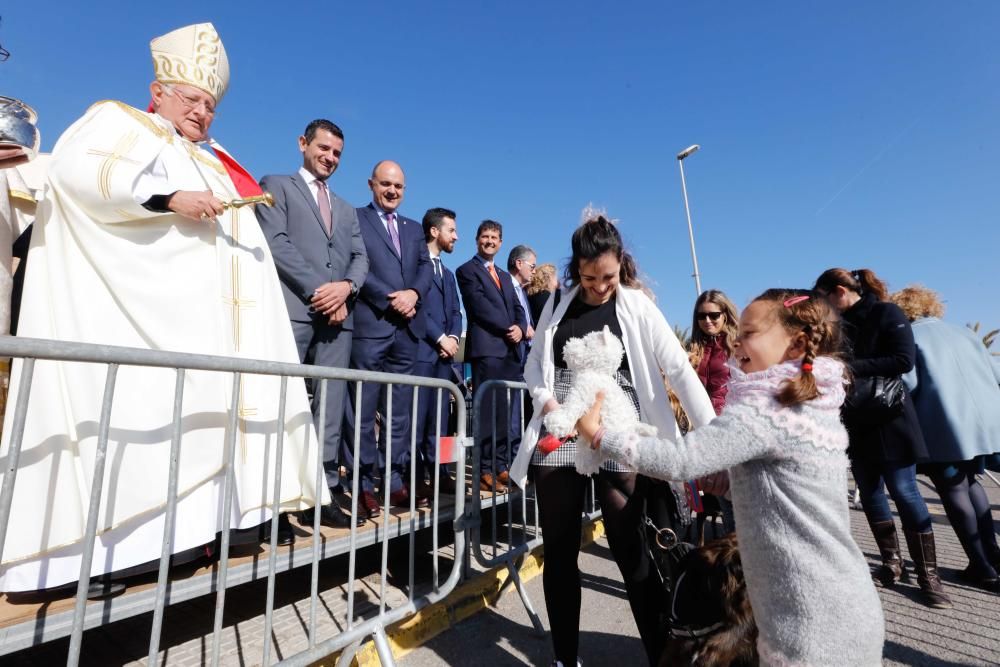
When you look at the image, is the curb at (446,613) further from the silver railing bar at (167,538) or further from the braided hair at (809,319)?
the braided hair at (809,319)

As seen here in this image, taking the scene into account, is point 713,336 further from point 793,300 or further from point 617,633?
point 793,300

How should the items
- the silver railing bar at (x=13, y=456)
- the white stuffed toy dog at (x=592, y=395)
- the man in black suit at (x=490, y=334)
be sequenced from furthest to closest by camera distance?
the man in black suit at (x=490, y=334) → the white stuffed toy dog at (x=592, y=395) → the silver railing bar at (x=13, y=456)

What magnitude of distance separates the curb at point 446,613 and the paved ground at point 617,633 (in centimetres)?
5

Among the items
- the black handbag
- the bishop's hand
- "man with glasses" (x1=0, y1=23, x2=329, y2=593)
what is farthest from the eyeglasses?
the black handbag

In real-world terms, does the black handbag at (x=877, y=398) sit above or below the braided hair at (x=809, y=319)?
below

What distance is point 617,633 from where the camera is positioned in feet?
9.57

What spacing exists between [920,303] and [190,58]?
17.6 feet

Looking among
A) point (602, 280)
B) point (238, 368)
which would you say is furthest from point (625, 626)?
point (238, 368)

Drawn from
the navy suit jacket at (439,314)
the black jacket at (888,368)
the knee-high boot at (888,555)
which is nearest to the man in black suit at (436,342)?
the navy suit jacket at (439,314)

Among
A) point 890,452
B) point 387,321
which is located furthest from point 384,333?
point 890,452

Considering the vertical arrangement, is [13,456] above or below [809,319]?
below

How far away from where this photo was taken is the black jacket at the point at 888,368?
134 inches

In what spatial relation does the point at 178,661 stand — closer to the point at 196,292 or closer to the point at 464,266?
the point at 196,292

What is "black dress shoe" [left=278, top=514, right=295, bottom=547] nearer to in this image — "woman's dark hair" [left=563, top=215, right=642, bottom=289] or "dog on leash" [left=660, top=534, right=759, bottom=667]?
"dog on leash" [left=660, top=534, right=759, bottom=667]
